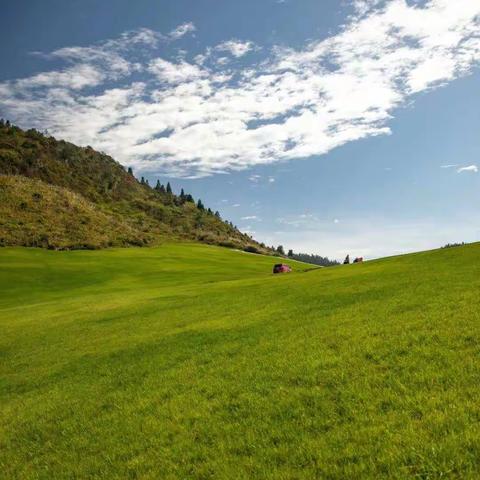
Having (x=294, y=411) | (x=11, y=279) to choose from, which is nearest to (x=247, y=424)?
(x=294, y=411)

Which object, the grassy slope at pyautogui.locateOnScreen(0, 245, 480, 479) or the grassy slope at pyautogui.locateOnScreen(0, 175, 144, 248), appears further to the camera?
the grassy slope at pyautogui.locateOnScreen(0, 175, 144, 248)

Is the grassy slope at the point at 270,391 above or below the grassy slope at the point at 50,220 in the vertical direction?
below

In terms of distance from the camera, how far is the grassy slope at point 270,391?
8.12m

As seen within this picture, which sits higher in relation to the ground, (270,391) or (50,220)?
(50,220)

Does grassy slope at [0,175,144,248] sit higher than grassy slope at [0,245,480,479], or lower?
higher

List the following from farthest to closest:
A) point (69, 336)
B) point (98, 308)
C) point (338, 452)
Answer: point (98, 308) → point (69, 336) → point (338, 452)

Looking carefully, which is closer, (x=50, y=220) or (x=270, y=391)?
(x=270, y=391)

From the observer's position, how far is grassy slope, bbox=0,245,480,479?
8.12 m

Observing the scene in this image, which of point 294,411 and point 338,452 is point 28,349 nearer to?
point 294,411

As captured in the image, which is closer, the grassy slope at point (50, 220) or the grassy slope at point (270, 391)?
the grassy slope at point (270, 391)

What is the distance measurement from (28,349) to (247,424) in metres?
18.1

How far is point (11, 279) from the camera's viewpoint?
210 feet

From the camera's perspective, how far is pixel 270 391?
11.3m

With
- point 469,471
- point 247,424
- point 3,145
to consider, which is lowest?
point 247,424
